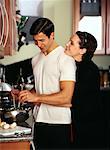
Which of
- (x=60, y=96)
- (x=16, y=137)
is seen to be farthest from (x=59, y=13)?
(x=16, y=137)

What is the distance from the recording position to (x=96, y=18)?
429cm

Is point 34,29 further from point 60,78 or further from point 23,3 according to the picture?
point 23,3

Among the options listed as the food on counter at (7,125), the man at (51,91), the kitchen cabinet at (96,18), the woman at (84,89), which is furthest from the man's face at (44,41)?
the kitchen cabinet at (96,18)

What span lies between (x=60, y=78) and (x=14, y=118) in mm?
425

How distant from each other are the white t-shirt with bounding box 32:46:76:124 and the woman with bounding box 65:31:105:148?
12 cm

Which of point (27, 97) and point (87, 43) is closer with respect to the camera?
point (27, 97)

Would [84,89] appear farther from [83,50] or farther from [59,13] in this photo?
[59,13]

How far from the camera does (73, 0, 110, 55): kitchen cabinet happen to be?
4223 mm

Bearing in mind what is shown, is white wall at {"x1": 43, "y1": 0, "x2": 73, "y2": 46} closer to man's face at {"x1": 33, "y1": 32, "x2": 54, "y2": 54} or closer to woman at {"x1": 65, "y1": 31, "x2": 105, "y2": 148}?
woman at {"x1": 65, "y1": 31, "x2": 105, "y2": 148}

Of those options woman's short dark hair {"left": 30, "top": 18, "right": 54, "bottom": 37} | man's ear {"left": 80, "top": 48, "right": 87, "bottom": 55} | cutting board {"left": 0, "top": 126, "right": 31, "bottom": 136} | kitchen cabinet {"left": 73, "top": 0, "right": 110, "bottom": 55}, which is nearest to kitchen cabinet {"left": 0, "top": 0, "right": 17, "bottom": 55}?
woman's short dark hair {"left": 30, "top": 18, "right": 54, "bottom": 37}

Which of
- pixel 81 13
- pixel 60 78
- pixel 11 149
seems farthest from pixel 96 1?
pixel 11 149

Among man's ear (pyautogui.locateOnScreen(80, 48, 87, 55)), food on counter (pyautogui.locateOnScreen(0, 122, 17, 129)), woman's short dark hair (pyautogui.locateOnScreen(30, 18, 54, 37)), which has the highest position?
woman's short dark hair (pyautogui.locateOnScreen(30, 18, 54, 37))

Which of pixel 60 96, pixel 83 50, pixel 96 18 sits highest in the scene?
pixel 96 18

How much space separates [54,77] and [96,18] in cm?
219
